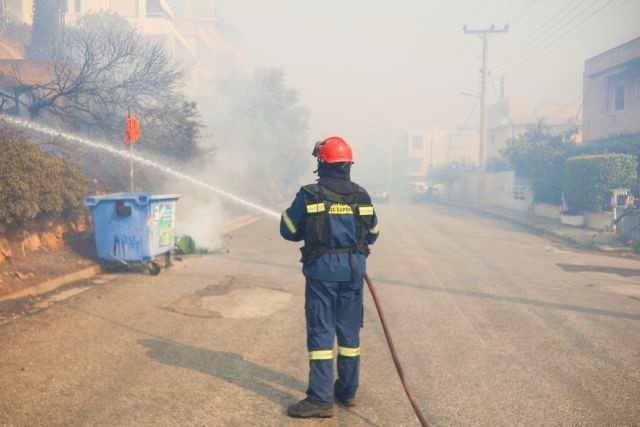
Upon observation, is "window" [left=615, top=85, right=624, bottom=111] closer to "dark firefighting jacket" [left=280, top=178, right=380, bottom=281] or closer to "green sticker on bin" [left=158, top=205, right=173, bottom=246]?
"green sticker on bin" [left=158, top=205, right=173, bottom=246]

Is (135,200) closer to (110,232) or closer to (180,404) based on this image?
(110,232)

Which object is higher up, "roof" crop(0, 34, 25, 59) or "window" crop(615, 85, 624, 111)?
"roof" crop(0, 34, 25, 59)

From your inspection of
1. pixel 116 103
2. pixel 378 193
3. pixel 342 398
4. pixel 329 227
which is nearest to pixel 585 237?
pixel 116 103

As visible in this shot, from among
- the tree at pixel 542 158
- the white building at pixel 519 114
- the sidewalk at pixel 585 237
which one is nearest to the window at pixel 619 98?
the tree at pixel 542 158

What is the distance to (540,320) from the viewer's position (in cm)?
676

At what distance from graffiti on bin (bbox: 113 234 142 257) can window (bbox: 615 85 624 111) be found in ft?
96.7

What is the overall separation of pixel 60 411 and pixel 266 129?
39.5m

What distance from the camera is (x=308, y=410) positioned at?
388cm

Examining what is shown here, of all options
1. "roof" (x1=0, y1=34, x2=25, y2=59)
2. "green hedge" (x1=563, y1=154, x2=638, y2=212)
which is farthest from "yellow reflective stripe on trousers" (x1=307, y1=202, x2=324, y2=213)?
"roof" (x1=0, y1=34, x2=25, y2=59)

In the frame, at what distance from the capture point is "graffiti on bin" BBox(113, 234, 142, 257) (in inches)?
361

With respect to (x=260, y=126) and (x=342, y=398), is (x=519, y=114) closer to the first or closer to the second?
(x=260, y=126)

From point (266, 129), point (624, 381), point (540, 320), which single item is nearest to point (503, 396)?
point (624, 381)

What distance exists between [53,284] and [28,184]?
166 centimetres

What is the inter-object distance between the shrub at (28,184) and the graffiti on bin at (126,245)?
3.88 feet
